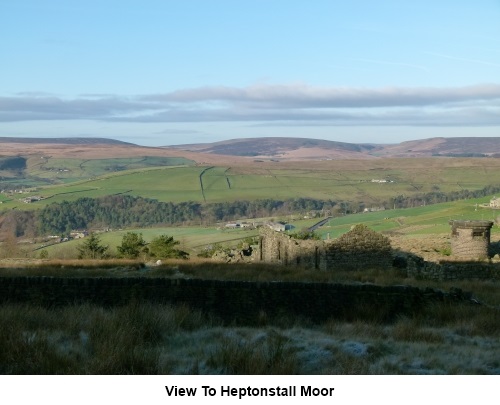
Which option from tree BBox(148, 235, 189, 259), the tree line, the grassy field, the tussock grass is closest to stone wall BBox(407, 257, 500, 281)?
tree BBox(148, 235, 189, 259)

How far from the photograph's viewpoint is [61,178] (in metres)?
119

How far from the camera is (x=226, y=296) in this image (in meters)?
12.0

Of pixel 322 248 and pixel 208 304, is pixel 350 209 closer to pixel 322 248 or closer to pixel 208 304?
pixel 322 248

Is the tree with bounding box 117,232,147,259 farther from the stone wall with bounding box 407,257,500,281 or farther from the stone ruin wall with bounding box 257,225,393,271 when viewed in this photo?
the stone wall with bounding box 407,257,500,281

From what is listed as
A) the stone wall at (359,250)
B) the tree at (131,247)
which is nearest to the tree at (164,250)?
the tree at (131,247)

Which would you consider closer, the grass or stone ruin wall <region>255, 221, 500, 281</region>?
the grass

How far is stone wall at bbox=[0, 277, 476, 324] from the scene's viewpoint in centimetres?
1195

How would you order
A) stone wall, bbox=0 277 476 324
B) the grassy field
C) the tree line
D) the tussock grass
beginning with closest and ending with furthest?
the tussock grass < stone wall, bbox=0 277 476 324 < the tree line < the grassy field

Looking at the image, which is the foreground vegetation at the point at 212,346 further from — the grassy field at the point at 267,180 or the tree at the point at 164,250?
the grassy field at the point at 267,180

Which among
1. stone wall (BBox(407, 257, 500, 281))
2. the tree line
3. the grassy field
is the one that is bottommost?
the tree line

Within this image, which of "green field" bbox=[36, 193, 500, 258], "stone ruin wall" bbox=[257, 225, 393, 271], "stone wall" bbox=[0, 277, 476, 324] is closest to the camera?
"stone wall" bbox=[0, 277, 476, 324]

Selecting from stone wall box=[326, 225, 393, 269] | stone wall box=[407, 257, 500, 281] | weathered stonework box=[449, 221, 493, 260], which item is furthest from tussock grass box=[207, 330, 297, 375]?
weathered stonework box=[449, 221, 493, 260]

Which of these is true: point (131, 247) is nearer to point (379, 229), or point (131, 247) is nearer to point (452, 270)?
point (452, 270)

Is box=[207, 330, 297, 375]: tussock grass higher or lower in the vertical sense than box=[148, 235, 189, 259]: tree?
higher
